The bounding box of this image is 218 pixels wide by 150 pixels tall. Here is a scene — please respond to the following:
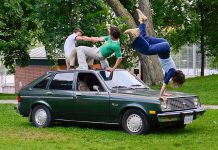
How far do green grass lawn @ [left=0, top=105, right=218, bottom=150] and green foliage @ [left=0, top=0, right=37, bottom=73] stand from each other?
55.0ft

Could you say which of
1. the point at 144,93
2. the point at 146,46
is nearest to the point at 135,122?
the point at 144,93

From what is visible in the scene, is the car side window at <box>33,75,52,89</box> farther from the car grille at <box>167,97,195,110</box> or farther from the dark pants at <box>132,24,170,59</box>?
the car grille at <box>167,97,195,110</box>

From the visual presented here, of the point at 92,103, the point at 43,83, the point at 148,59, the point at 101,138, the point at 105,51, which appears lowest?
the point at 101,138

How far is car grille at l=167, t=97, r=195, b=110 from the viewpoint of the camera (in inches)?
469

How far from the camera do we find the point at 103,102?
493 inches

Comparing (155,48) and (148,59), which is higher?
(148,59)

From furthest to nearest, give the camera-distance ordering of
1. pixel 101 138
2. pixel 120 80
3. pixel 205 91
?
1. pixel 205 91
2. pixel 120 80
3. pixel 101 138

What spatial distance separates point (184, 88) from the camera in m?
28.6

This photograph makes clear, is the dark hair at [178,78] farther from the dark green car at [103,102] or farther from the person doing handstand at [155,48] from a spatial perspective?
the dark green car at [103,102]

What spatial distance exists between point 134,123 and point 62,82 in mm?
2500

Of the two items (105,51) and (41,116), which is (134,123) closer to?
(105,51)

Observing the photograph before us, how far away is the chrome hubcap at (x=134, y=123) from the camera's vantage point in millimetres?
11932

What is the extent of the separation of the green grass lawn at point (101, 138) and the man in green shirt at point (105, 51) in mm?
1574

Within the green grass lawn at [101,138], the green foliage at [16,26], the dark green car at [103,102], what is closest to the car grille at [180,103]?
the dark green car at [103,102]
